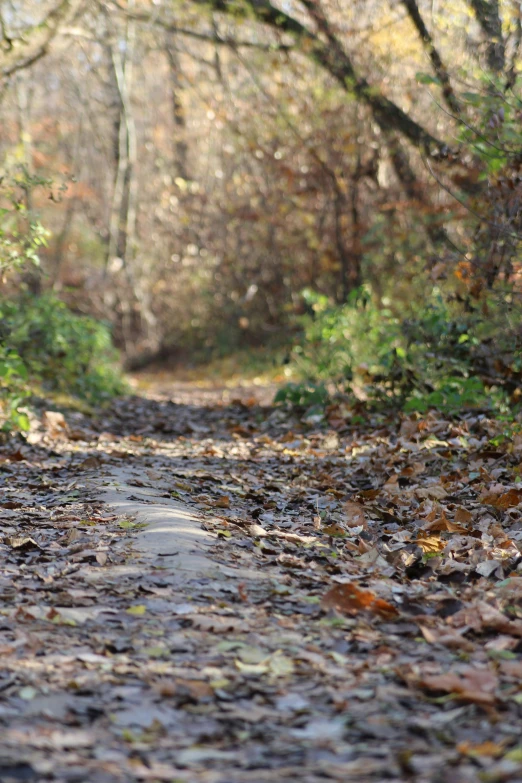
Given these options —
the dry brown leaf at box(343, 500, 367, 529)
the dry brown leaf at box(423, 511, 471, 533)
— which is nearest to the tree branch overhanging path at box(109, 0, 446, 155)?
the dry brown leaf at box(343, 500, 367, 529)

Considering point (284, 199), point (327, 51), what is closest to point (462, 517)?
point (327, 51)

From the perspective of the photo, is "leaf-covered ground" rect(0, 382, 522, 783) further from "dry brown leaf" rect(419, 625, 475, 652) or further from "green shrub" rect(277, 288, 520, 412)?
"green shrub" rect(277, 288, 520, 412)

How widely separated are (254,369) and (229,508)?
1057cm

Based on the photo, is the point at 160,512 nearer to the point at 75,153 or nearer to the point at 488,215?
the point at 488,215

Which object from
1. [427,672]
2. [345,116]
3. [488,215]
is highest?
[345,116]

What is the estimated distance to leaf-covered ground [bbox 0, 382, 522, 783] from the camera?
2377mm

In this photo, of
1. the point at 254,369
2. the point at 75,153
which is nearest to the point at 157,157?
the point at 75,153

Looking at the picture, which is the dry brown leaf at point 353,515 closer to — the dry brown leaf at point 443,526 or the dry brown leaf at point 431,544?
the dry brown leaf at point 443,526

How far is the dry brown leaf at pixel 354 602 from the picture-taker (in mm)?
3451

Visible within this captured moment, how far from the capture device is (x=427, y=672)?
9.50ft

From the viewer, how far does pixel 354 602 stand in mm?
3494

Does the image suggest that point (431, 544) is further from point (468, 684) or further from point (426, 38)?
point (426, 38)

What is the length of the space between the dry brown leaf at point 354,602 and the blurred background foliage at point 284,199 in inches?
→ 130

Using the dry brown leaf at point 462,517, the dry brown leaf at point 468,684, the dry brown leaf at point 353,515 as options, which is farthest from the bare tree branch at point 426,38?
the dry brown leaf at point 468,684
